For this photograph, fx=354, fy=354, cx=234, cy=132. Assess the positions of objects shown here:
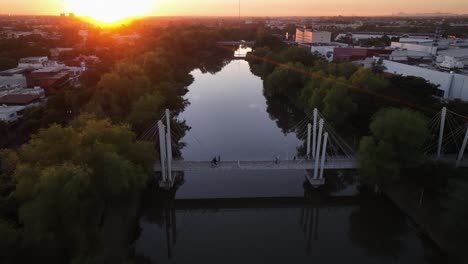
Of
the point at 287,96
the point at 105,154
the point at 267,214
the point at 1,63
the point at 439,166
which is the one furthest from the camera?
the point at 1,63

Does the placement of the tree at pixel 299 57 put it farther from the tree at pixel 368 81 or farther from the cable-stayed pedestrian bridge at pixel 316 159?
the cable-stayed pedestrian bridge at pixel 316 159

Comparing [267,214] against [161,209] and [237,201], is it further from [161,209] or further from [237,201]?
[161,209]

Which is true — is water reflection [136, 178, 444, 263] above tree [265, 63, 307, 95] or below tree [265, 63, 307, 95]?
below

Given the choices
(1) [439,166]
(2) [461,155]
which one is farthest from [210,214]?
(2) [461,155]

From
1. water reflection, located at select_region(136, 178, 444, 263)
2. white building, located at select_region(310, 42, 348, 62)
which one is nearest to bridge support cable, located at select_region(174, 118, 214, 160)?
water reflection, located at select_region(136, 178, 444, 263)

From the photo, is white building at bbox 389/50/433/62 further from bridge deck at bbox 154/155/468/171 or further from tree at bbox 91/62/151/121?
tree at bbox 91/62/151/121

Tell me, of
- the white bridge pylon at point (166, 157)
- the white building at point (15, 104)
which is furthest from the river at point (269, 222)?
the white building at point (15, 104)

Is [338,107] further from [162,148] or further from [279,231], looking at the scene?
[162,148]
